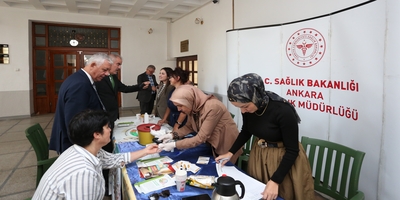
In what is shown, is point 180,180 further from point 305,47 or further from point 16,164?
point 16,164

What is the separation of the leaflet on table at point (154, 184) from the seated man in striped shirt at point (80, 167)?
21cm

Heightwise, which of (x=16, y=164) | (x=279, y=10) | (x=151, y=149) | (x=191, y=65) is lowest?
(x=16, y=164)

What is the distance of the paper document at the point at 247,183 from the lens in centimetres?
133

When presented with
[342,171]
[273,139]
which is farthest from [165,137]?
[342,171]

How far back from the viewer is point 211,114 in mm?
1934

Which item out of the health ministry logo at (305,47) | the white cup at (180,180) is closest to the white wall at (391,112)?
the health ministry logo at (305,47)

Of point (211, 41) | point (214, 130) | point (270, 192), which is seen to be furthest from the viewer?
point (211, 41)

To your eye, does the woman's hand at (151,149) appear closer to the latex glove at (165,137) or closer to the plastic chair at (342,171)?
the latex glove at (165,137)

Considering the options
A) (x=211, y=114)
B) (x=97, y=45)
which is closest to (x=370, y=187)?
(x=211, y=114)

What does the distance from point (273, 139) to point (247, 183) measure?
0.33 m

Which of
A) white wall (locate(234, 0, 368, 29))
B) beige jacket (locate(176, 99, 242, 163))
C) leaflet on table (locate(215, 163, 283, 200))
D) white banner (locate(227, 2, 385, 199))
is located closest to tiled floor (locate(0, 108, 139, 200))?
beige jacket (locate(176, 99, 242, 163))

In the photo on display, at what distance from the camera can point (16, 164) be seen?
11.9 feet

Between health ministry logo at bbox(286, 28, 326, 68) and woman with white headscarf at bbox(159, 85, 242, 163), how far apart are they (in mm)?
1441

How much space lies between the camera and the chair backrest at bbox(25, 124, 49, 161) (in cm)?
212
